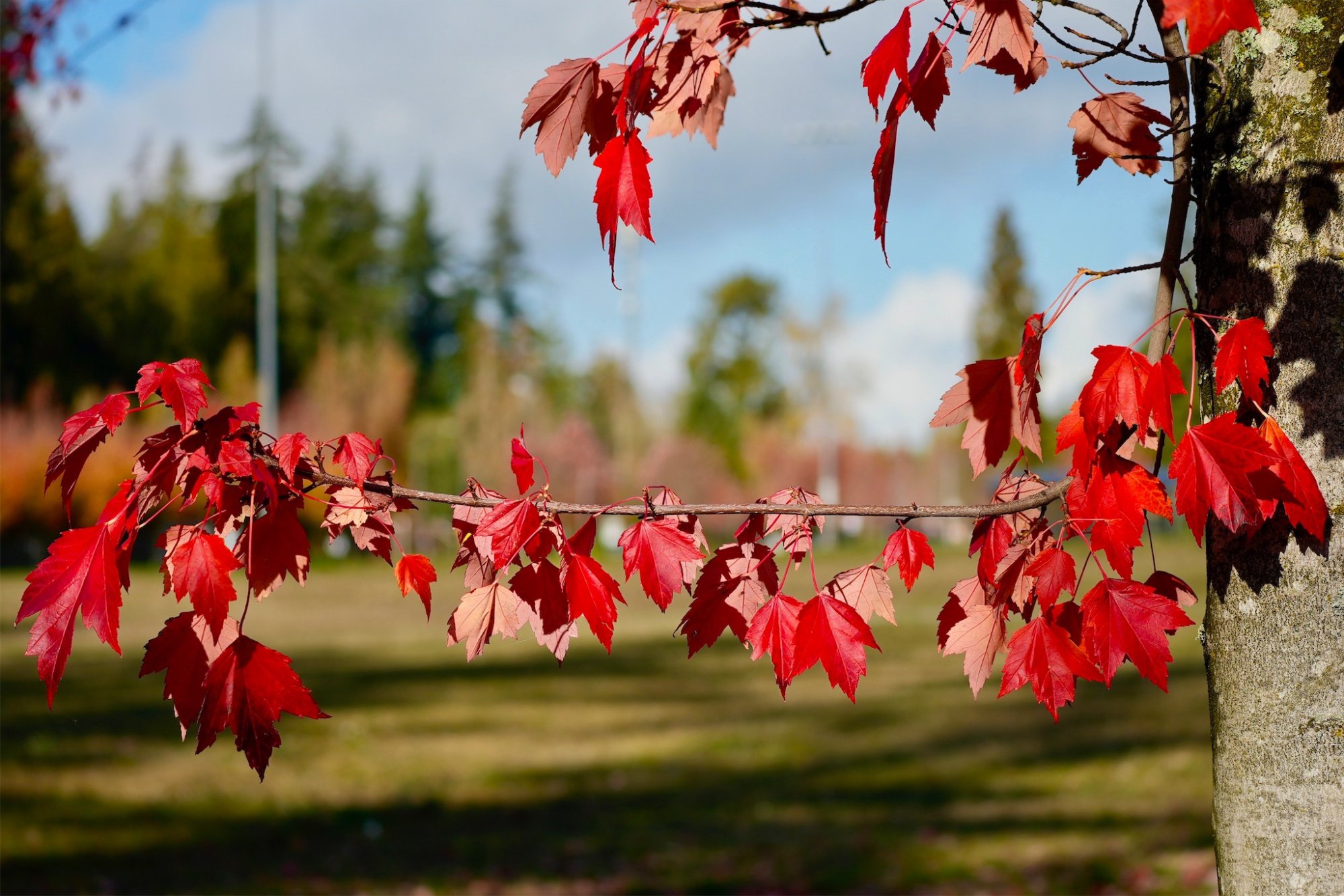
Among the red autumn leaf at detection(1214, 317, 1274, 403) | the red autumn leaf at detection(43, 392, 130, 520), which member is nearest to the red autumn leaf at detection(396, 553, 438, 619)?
the red autumn leaf at detection(43, 392, 130, 520)

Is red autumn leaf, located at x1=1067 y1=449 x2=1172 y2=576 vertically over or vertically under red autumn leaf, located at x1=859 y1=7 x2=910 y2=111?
under

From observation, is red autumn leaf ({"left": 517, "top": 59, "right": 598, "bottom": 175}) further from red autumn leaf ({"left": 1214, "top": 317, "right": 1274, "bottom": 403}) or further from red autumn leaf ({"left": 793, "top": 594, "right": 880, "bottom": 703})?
red autumn leaf ({"left": 1214, "top": 317, "right": 1274, "bottom": 403})

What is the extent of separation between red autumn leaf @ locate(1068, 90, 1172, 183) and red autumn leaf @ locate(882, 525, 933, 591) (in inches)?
24.2

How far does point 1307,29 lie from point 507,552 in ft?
4.23

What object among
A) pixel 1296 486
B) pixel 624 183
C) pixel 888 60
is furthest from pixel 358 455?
pixel 1296 486

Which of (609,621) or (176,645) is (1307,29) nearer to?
(609,621)

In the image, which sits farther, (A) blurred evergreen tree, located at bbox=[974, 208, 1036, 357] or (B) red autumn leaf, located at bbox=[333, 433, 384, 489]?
(A) blurred evergreen tree, located at bbox=[974, 208, 1036, 357]

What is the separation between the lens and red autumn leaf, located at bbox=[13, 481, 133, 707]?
130cm

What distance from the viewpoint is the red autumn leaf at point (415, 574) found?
61.2 inches

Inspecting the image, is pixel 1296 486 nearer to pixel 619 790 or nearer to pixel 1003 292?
pixel 619 790

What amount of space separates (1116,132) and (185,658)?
1.48m

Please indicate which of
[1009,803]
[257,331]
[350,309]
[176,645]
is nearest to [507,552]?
[176,645]

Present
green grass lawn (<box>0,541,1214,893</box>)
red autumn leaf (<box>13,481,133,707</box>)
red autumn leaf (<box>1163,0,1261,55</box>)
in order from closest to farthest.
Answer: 1. red autumn leaf (<box>1163,0,1261,55</box>)
2. red autumn leaf (<box>13,481,133,707</box>)
3. green grass lawn (<box>0,541,1214,893</box>)

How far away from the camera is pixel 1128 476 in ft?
4.78
